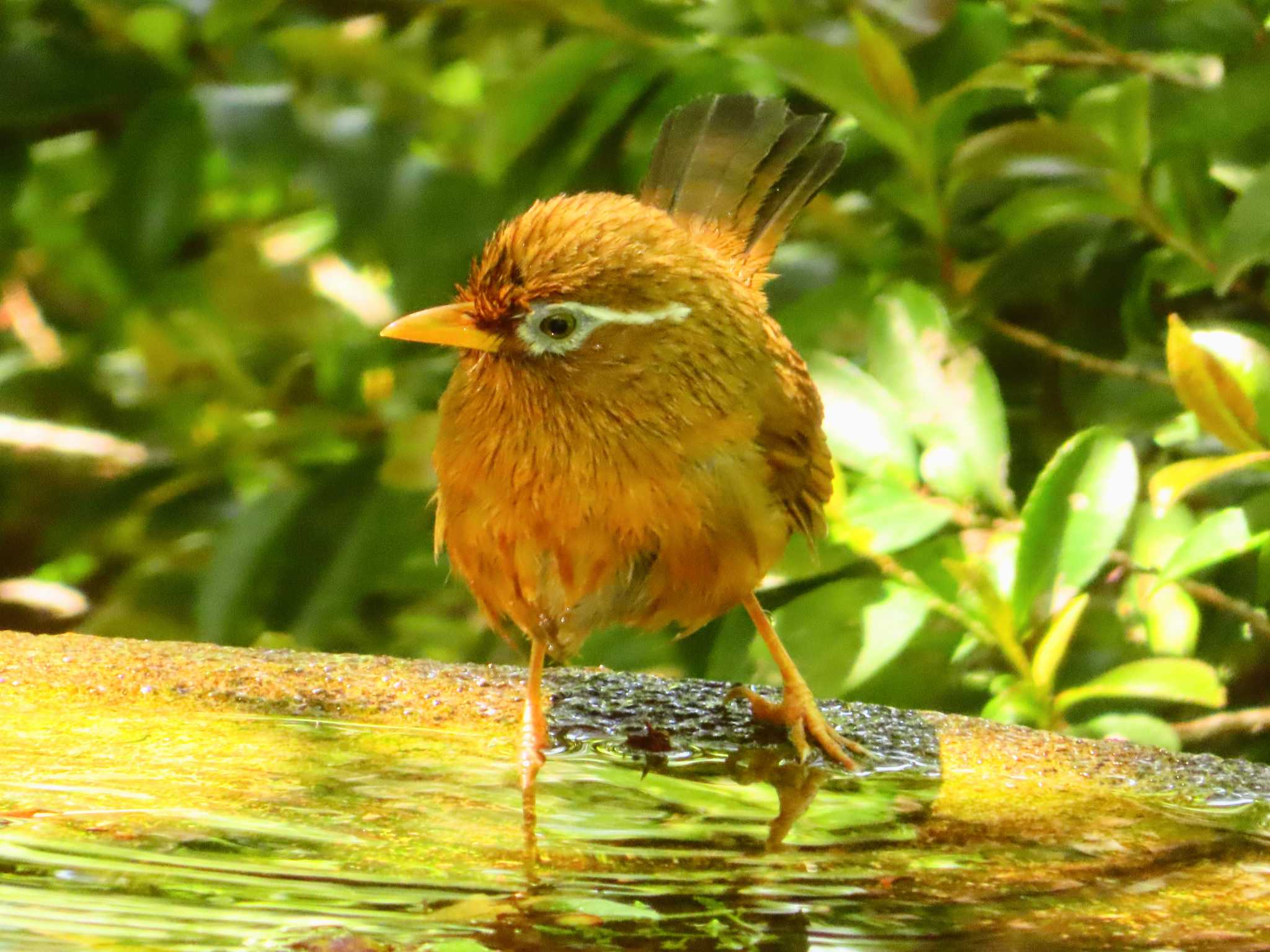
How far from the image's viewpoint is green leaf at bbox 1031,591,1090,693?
250cm

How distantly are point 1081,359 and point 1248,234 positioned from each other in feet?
1.64

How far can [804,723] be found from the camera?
237 centimetres

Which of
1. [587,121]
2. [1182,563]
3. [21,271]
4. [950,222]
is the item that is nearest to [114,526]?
[21,271]

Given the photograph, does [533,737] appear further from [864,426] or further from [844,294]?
[844,294]

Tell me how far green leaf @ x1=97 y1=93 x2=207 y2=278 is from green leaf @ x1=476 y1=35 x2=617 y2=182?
617 millimetres

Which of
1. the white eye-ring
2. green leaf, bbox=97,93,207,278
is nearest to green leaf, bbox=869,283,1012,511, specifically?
the white eye-ring

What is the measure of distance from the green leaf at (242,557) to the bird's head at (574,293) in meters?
1.17

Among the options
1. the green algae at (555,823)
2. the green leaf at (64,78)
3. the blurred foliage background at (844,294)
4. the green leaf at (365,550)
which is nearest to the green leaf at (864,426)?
the blurred foliage background at (844,294)

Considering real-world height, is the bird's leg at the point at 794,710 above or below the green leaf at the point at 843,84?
below

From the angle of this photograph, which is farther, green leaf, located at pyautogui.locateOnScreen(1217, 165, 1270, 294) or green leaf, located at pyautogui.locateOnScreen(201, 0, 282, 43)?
green leaf, located at pyautogui.locateOnScreen(201, 0, 282, 43)

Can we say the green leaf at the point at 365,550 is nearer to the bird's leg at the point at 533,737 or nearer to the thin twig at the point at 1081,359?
the bird's leg at the point at 533,737

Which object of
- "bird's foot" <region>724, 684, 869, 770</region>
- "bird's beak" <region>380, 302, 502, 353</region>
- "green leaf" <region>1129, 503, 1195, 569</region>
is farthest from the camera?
"green leaf" <region>1129, 503, 1195, 569</region>

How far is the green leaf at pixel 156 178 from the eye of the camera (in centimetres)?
316

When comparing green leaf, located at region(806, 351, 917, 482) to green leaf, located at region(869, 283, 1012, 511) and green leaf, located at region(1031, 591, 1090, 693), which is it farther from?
green leaf, located at region(1031, 591, 1090, 693)
